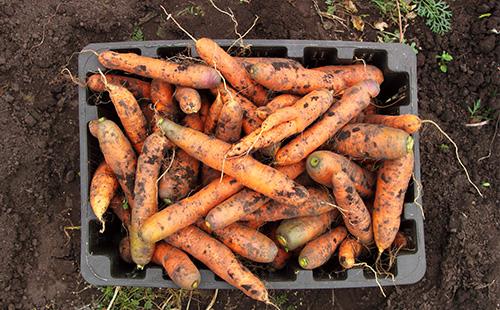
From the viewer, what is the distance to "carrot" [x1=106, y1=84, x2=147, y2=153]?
2.38 metres

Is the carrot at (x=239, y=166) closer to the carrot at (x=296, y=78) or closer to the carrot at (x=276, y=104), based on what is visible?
the carrot at (x=276, y=104)

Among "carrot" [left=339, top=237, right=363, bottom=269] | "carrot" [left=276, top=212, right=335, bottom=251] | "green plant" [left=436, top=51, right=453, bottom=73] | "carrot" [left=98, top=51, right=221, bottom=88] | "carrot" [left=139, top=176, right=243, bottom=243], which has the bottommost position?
"carrot" [left=339, top=237, right=363, bottom=269]

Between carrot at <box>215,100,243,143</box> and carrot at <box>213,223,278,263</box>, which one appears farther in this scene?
carrot at <box>213,223,278,263</box>

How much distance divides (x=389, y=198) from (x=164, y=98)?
47.6 inches

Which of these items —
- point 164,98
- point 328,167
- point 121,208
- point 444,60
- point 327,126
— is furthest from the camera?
point 444,60

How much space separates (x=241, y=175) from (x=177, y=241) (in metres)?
0.47

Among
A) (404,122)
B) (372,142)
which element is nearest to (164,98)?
(372,142)

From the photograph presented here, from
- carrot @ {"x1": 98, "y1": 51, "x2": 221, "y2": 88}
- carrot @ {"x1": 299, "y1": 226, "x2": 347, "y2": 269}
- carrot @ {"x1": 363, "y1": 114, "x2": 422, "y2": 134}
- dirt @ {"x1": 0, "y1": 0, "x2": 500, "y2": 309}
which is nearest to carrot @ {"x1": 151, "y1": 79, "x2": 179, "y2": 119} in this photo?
carrot @ {"x1": 98, "y1": 51, "x2": 221, "y2": 88}

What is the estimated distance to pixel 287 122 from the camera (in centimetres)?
234

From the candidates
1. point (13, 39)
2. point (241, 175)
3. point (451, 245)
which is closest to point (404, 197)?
point (451, 245)

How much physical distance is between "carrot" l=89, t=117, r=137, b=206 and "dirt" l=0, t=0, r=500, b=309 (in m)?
0.74

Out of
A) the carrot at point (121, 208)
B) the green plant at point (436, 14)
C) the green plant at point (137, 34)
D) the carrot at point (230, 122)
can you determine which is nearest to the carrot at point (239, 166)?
the carrot at point (230, 122)

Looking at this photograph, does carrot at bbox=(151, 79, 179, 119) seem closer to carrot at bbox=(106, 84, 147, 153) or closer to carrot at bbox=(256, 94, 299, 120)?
carrot at bbox=(106, 84, 147, 153)

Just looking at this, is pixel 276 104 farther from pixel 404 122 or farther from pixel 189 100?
pixel 404 122
